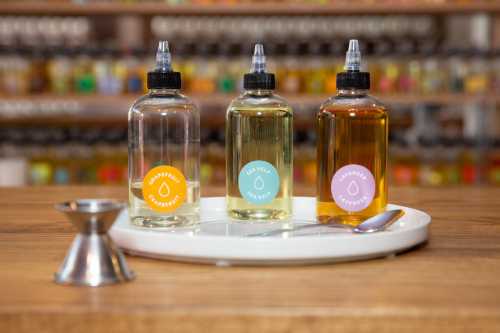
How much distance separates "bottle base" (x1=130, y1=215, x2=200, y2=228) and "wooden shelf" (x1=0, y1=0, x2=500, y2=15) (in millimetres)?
2238

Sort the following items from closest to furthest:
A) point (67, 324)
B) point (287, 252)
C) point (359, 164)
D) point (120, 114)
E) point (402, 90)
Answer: point (67, 324) < point (287, 252) < point (359, 164) < point (402, 90) < point (120, 114)

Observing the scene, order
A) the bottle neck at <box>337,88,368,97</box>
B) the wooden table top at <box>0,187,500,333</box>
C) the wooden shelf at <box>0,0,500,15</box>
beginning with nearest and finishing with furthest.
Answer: the wooden table top at <box>0,187,500,333</box> → the bottle neck at <box>337,88,368,97</box> → the wooden shelf at <box>0,0,500,15</box>

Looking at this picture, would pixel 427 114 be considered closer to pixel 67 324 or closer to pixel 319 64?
pixel 319 64

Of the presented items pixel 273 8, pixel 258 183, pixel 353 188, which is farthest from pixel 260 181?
pixel 273 8

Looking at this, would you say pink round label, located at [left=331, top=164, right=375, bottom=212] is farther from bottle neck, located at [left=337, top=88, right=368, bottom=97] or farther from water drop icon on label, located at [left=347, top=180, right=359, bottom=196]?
bottle neck, located at [left=337, top=88, right=368, bottom=97]

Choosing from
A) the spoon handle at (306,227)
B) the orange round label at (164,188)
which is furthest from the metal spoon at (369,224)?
the orange round label at (164,188)

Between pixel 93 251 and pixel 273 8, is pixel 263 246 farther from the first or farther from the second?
pixel 273 8

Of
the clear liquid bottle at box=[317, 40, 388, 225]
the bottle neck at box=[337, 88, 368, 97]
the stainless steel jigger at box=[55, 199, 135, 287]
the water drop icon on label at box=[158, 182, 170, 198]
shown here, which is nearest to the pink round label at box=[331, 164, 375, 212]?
the clear liquid bottle at box=[317, 40, 388, 225]

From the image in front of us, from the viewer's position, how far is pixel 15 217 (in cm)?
124

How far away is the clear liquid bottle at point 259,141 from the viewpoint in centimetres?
103

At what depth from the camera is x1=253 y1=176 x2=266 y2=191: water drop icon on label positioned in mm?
1004

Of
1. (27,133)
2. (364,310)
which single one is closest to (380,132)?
(364,310)

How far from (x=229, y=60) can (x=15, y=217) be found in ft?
7.00

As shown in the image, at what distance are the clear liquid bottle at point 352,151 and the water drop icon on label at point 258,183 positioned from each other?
85 mm
